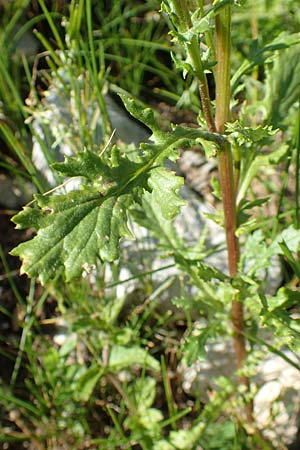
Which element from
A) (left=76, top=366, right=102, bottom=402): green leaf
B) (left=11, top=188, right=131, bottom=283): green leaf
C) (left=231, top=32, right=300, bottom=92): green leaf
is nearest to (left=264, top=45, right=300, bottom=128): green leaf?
(left=231, top=32, right=300, bottom=92): green leaf

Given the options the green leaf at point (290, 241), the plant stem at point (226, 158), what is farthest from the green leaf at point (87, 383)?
the green leaf at point (290, 241)

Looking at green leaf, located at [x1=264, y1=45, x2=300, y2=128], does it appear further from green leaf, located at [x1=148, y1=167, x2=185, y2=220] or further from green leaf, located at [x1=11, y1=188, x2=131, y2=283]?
green leaf, located at [x1=11, y1=188, x2=131, y2=283]

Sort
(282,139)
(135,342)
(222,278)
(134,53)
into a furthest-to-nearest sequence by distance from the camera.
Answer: (134,53) → (282,139) → (135,342) → (222,278)

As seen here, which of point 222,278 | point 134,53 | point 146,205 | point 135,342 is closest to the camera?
point 222,278

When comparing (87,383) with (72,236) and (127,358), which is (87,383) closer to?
(127,358)

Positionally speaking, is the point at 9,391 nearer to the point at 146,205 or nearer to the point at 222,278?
the point at 146,205

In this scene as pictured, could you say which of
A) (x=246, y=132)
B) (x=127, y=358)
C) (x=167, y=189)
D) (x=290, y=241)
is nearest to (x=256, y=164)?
(x=290, y=241)

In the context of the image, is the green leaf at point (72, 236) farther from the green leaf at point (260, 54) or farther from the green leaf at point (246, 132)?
the green leaf at point (260, 54)

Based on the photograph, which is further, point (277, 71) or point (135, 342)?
point (135, 342)

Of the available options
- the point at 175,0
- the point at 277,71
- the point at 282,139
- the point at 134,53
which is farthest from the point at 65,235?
the point at 134,53
